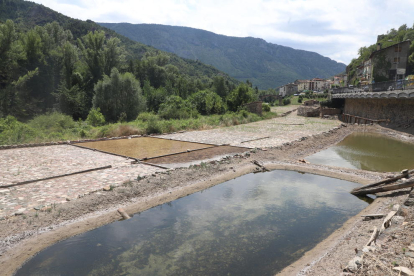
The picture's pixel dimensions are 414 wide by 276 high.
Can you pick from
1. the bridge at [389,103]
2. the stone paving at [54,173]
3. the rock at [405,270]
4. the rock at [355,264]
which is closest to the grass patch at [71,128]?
the stone paving at [54,173]

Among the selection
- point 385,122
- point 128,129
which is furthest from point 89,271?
point 385,122

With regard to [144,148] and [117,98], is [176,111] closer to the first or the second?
[117,98]

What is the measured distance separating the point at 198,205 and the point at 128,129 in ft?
49.7

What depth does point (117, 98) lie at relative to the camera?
120 ft

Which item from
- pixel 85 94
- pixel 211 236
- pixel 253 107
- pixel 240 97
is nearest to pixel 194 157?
pixel 211 236

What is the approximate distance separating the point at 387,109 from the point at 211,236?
2837 cm

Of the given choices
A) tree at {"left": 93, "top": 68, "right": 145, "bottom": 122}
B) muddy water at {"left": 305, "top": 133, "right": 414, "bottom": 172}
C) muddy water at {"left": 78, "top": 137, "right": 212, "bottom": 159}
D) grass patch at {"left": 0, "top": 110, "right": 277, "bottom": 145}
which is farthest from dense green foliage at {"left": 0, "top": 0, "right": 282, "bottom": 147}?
muddy water at {"left": 305, "top": 133, "right": 414, "bottom": 172}

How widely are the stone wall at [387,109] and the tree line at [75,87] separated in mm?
14271

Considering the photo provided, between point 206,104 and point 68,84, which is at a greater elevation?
point 68,84

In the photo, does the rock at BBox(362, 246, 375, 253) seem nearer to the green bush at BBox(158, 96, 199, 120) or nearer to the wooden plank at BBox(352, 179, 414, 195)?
the wooden plank at BBox(352, 179, 414, 195)

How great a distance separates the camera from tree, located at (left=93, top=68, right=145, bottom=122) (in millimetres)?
36312

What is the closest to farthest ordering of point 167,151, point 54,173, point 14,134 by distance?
1. point 54,173
2. point 167,151
3. point 14,134

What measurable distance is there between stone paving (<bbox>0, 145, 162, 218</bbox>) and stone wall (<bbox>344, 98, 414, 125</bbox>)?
2422cm

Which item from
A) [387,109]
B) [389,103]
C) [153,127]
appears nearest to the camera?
[153,127]
